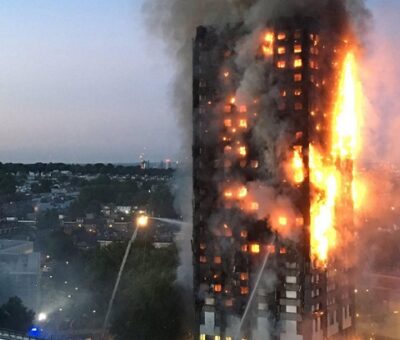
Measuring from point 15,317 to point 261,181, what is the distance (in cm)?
2090

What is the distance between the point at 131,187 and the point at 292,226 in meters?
99.0

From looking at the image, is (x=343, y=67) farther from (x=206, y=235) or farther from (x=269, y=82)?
(x=206, y=235)

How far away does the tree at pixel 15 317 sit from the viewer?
1596 inches

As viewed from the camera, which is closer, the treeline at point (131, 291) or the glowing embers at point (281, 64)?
the glowing embers at point (281, 64)

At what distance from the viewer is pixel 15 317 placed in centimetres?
4097

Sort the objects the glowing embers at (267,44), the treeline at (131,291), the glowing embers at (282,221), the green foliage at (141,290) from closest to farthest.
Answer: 1. the glowing embers at (282,221)
2. the glowing embers at (267,44)
3. the green foliage at (141,290)
4. the treeline at (131,291)

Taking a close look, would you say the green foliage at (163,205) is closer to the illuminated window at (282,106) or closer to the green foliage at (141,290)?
the green foliage at (141,290)

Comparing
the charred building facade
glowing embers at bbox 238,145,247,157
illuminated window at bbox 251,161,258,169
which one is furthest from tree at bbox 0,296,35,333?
illuminated window at bbox 251,161,258,169

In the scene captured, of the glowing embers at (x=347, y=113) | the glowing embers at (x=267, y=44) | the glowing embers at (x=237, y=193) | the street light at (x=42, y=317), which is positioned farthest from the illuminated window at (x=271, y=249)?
the street light at (x=42, y=317)

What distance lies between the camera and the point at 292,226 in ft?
107

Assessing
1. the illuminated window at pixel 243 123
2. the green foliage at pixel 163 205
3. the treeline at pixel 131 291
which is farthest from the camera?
the green foliage at pixel 163 205

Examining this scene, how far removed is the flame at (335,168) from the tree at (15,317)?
21.7 m

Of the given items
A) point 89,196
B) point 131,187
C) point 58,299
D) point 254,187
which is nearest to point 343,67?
point 254,187

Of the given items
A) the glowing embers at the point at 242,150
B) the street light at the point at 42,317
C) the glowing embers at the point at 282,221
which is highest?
the glowing embers at the point at 242,150
